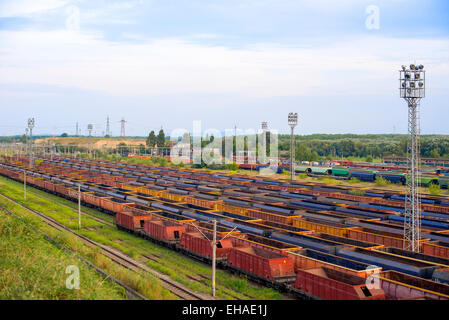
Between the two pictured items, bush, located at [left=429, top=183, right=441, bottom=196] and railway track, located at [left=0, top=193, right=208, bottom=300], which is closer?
railway track, located at [left=0, top=193, right=208, bottom=300]

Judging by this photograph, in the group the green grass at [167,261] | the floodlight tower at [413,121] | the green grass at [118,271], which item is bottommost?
the green grass at [167,261]

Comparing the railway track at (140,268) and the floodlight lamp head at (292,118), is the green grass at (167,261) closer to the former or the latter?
the railway track at (140,268)

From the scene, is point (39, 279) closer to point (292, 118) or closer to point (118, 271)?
point (118, 271)

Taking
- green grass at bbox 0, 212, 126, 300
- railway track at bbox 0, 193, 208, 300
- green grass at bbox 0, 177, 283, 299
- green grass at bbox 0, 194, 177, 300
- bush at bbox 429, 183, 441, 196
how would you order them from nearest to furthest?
green grass at bbox 0, 212, 126, 300, green grass at bbox 0, 194, 177, 300, railway track at bbox 0, 193, 208, 300, green grass at bbox 0, 177, 283, 299, bush at bbox 429, 183, 441, 196

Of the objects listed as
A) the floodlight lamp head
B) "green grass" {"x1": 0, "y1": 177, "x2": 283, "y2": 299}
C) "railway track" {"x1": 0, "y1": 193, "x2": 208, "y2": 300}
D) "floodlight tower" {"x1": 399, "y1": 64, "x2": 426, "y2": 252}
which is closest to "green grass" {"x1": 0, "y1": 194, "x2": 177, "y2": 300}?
"railway track" {"x1": 0, "y1": 193, "x2": 208, "y2": 300}

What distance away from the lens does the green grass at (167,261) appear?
24.8m

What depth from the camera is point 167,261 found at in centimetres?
3100

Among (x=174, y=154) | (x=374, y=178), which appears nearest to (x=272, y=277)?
(x=374, y=178)

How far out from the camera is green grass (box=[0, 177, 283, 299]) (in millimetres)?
24797

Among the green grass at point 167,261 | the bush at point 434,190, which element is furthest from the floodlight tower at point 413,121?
the bush at point 434,190

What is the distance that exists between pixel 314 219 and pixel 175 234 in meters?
13.3

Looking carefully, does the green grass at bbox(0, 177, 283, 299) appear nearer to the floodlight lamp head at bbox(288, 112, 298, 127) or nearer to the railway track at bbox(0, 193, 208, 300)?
the railway track at bbox(0, 193, 208, 300)

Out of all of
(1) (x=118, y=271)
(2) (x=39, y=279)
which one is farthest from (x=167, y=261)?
(2) (x=39, y=279)

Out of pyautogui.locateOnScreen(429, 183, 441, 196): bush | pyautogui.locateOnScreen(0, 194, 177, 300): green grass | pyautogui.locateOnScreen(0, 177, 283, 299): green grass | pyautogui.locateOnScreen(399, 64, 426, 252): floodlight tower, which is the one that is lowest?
pyautogui.locateOnScreen(0, 177, 283, 299): green grass
